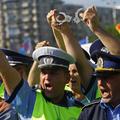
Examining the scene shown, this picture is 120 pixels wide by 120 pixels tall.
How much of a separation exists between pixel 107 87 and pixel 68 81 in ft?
2.49

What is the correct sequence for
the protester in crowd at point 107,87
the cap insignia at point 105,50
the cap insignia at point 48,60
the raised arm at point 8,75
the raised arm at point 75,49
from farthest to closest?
the raised arm at point 75,49 < the cap insignia at point 48,60 < the raised arm at point 8,75 < the cap insignia at point 105,50 < the protester in crowd at point 107,87

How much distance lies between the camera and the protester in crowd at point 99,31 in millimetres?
3889

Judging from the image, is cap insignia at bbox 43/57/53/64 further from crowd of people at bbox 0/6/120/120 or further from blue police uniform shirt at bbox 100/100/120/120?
blue police uniform shirt at bbox 100/100/120/120

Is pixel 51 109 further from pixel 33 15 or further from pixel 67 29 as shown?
pixel 33 15

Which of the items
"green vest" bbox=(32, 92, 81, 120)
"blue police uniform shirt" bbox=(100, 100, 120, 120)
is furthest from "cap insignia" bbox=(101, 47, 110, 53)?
"green vest" bbox=(32, 92, 81, 120)

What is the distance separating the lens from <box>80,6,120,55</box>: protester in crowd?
3.89 meters

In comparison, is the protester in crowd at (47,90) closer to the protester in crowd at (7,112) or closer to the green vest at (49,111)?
the green vest at (49,111)

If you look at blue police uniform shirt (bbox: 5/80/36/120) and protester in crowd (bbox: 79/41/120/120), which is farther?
blue police uniform shirt (bbox: 5/80/36/120)

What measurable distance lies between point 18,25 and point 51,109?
390ft

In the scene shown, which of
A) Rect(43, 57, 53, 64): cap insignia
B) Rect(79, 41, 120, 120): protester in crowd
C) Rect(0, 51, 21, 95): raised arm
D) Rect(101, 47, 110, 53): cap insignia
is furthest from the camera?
Rect(43, 57, 53, 64): cap insignia

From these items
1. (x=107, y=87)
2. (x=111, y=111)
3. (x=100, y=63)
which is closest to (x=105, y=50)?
(x=100, y=63)

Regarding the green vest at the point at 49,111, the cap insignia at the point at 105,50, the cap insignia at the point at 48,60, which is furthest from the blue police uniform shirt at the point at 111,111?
the cap insignia at the point at 48,60

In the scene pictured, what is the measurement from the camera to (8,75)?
14.0 ft

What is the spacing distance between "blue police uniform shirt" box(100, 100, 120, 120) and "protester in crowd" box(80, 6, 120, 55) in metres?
0.35
